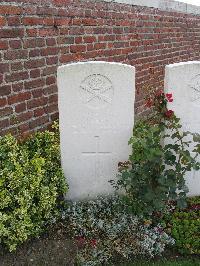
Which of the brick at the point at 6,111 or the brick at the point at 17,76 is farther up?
the brick at the point at 17,76

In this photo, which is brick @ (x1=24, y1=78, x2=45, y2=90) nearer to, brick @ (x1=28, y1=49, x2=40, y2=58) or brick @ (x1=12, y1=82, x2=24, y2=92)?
brick @ (x1=12, y1=82, x2=24, y2=92)

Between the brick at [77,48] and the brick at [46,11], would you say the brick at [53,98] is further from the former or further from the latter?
the brick at [46,11]

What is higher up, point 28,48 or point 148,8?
point 148,8

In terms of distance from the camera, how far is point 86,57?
16.7 feet

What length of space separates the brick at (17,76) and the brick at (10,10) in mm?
609

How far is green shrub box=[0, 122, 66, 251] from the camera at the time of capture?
3.03 m

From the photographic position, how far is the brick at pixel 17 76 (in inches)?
150

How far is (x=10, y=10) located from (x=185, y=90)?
1.92 meters

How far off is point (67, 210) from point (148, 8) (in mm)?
4564

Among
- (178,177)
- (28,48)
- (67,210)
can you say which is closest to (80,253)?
(67,210)

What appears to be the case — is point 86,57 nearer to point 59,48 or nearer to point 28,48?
point 59,48

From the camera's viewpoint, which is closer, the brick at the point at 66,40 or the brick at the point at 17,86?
the brick at the point at 17,86

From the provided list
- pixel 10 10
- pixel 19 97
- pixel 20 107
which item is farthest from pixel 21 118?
pixel 10 10

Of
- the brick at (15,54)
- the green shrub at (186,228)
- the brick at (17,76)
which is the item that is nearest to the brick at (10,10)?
the brick at (15,54)
